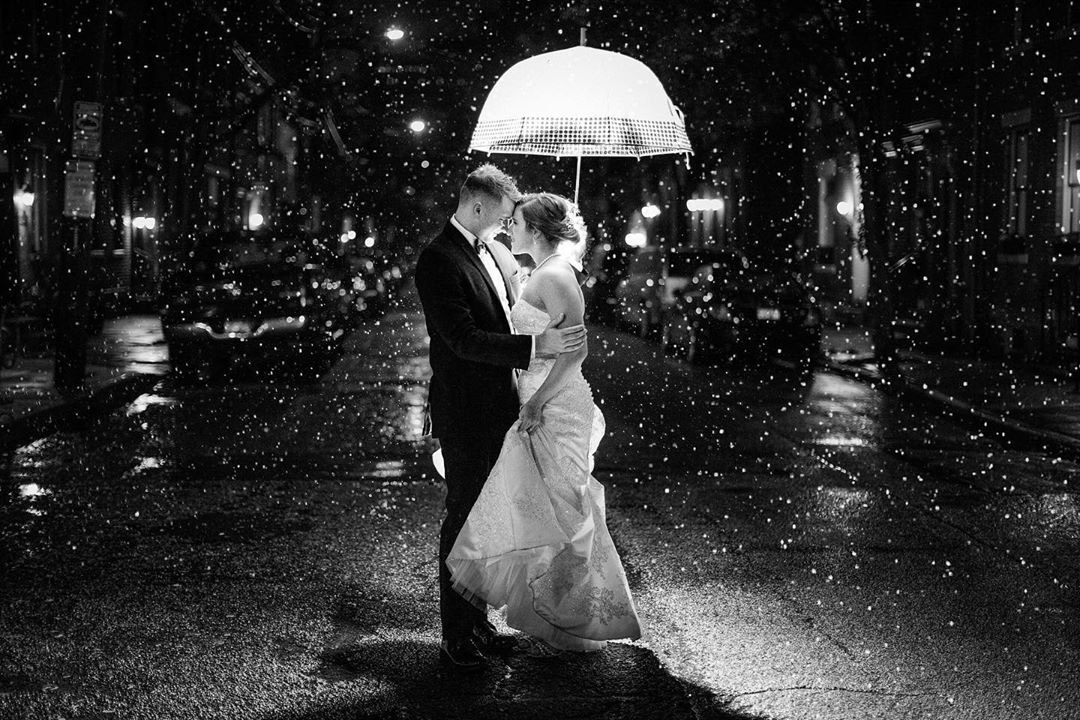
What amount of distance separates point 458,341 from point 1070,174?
19.7 m

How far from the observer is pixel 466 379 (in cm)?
528

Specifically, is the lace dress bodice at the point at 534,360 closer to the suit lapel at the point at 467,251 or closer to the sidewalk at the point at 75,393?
the suit lapel at the point at 467,251

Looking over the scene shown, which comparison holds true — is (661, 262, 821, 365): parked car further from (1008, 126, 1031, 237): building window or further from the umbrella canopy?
the umbrella canopy

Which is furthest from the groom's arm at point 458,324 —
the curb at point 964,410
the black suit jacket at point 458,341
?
the curb at point 964,410

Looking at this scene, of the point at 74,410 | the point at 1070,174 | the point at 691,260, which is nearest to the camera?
the point at 74,410

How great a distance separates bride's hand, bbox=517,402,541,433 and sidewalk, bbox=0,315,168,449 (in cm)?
782

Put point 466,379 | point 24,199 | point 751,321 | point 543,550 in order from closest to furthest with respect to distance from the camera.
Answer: point 543,550
point 466,379
point 751,321
point 24,199

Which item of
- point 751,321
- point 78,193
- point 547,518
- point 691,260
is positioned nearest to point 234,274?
point 78,193

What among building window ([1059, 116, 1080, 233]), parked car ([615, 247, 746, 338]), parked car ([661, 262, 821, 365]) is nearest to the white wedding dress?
parked car ([661, 262, 821, 365])

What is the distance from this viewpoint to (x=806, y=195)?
120 ft

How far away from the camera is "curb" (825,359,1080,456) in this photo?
39.6ft

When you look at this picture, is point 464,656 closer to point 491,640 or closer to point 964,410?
point 491,640

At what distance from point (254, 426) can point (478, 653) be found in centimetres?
806

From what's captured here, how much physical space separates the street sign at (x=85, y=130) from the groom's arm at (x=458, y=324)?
40.2ft
